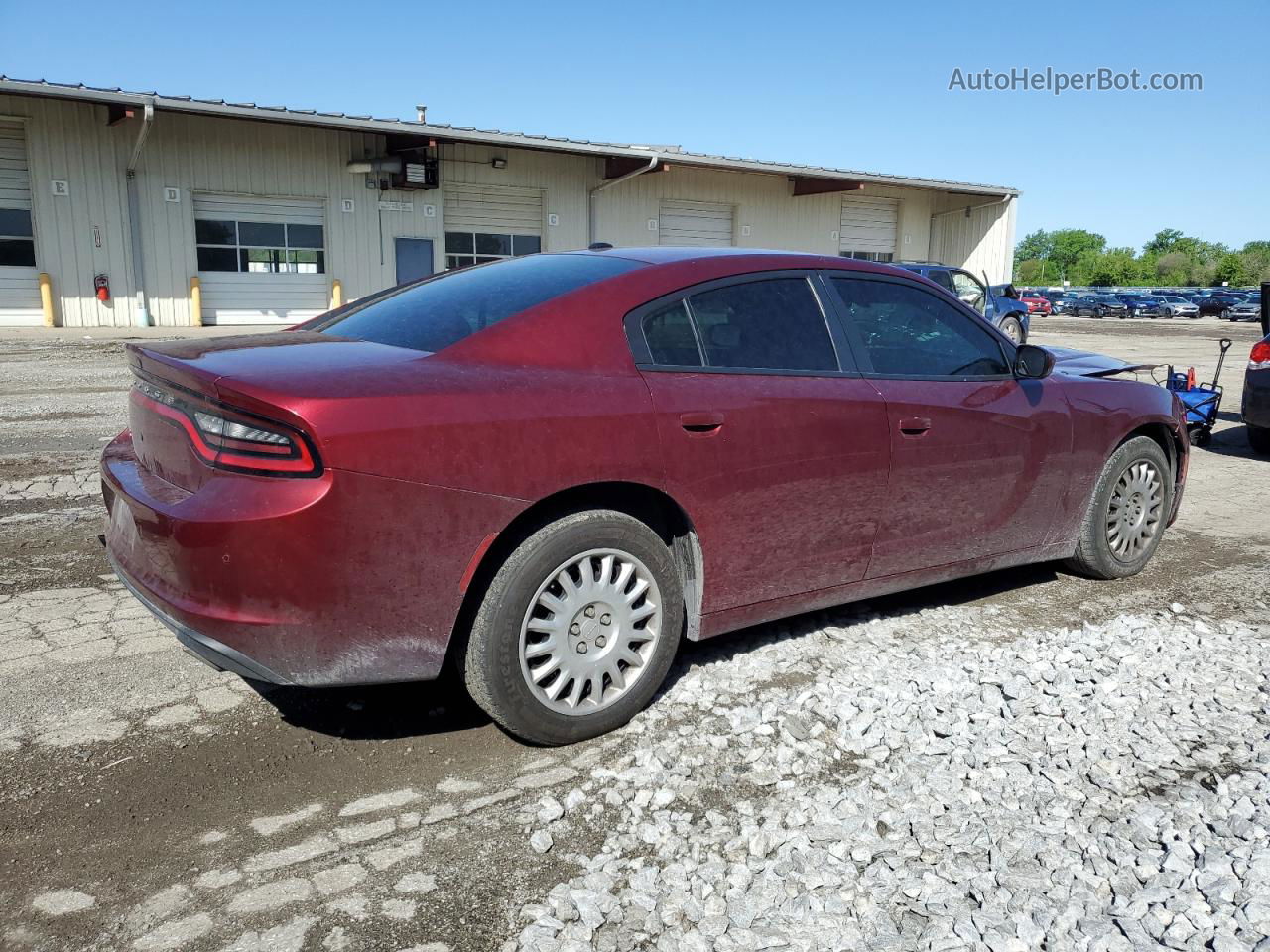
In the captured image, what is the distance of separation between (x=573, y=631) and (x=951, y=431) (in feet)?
6.06

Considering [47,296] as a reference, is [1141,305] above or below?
below

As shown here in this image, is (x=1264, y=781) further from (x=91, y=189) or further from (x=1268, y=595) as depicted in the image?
(x=91, y=189)

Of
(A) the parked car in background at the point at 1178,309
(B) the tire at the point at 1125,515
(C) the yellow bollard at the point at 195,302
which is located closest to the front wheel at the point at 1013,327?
(C) the yellow bollard at the point at 195,302

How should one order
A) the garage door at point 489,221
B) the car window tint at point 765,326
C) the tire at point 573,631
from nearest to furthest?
the tire at point 573,631
the car window tint at point 765,326
the garage door at point 489,221

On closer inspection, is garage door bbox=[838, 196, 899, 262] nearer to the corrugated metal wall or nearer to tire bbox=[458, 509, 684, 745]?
the corrugated metal wall

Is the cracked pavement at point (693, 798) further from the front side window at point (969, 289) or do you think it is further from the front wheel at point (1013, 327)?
the front wheel at point (1013, 327)

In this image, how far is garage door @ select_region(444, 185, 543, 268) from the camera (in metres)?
24.2

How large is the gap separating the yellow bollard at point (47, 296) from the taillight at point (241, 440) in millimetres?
19377

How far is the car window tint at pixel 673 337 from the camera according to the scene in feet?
11.2

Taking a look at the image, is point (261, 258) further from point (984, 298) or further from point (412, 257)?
point (984, 298)

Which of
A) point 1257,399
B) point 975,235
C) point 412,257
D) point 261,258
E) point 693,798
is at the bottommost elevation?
point 693,798

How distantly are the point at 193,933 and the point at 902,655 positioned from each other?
2720mm

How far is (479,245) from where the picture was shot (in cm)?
2475

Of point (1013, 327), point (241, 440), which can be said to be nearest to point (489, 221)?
point (1013, 327)
